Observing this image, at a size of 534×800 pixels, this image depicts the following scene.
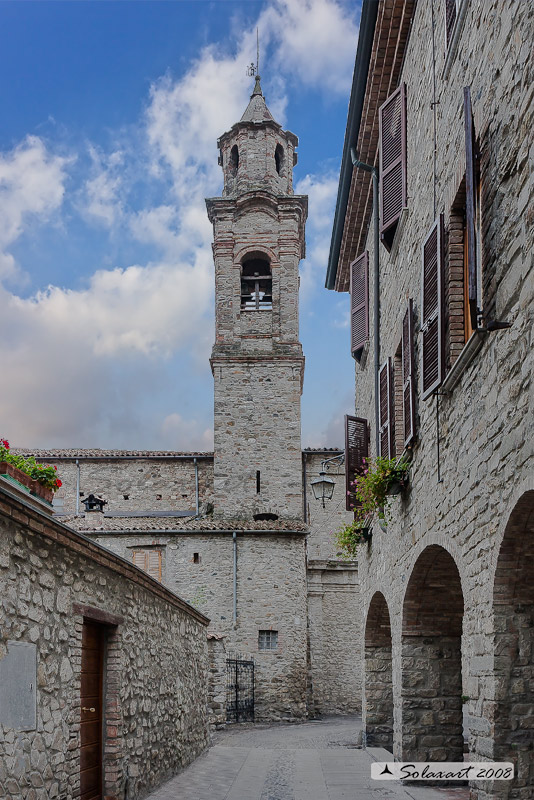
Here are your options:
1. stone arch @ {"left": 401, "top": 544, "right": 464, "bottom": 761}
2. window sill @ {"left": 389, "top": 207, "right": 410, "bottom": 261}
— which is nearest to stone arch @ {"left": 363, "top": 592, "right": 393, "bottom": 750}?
stone arch @ {"left": 401, "top": 544, "right": 464, "bottom": 761}

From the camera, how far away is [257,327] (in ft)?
90.5

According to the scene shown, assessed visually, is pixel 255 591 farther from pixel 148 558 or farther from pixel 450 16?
pixel 450 16

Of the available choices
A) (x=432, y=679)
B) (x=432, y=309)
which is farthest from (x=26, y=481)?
(x=432, y=679)

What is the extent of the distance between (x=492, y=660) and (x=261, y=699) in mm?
18598

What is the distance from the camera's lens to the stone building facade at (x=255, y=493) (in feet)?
79.4

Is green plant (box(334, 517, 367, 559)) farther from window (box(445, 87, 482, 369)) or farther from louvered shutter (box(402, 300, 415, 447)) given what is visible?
window (box(445, 87, 482, 369))

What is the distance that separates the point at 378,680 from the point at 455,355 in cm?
824

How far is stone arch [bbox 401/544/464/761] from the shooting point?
941cm

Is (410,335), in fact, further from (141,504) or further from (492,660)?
(141,504)

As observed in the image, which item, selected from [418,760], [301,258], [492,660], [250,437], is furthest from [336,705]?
[492,660]

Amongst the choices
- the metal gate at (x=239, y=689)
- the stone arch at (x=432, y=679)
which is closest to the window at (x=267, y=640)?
the metal gate at (x=239, y=689)

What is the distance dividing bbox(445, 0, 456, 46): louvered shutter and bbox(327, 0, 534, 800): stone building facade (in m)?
0.02

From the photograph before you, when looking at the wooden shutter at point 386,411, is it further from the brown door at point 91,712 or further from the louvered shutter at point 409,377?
the brown door at point 91,712

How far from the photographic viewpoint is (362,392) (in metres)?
14.6
